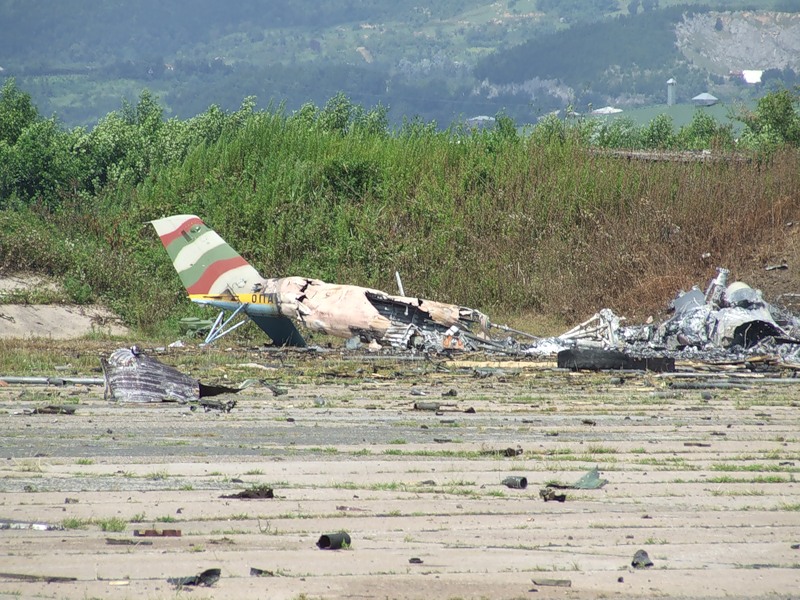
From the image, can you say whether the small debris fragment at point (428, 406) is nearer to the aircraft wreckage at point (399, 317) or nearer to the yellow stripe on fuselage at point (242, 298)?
the aircraft wreckage at point (399, 317)

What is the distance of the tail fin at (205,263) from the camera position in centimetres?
1468

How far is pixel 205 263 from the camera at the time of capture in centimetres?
1477

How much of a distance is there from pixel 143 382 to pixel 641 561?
5.80m

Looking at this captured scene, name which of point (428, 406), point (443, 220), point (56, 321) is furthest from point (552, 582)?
point (443, 220)

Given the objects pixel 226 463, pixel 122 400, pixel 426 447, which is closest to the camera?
pixel 226 463

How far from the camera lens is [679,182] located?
65.4ft

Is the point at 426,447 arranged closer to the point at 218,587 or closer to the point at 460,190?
the point at 218,587

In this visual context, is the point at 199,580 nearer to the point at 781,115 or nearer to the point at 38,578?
the point at 38,578

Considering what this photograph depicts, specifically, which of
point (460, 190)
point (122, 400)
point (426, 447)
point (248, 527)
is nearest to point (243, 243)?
point (460, 190)

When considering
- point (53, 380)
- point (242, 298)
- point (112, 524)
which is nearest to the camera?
point (112, 524)

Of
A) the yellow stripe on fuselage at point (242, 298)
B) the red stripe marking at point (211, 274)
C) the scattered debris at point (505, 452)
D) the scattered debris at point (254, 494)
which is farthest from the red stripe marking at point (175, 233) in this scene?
the scattered debris at point (254, 494)

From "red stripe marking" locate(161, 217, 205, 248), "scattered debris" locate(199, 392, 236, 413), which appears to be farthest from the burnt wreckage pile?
"scattered debris" locate(199, 392, 236, 413)

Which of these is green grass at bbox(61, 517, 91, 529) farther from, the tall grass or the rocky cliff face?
the rocky cliff face

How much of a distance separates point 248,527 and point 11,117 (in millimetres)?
19729
